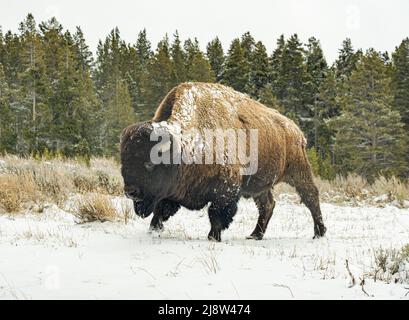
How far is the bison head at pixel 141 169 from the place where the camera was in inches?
199

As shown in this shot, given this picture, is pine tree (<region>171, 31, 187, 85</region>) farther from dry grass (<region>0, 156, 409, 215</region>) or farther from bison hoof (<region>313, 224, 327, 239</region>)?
bison hoof (<region>313, 224, 327, 239</region>)

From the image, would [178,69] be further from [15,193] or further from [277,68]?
[15,193]

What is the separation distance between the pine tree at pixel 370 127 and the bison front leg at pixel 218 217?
28706mm

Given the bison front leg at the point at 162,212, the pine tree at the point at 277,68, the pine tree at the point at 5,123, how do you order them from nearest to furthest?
the bison front leg at the point at 162,212
the pine tree at the point at 5,123
the pine tree at the point at 277,68

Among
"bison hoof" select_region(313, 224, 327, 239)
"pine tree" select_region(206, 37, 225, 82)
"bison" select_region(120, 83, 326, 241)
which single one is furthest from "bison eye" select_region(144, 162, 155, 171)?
"pine tree" select_region(206, 37, 225, 82)

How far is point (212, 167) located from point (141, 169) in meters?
1.01

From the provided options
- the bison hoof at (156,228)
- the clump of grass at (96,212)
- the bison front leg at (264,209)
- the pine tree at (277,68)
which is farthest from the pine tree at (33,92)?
the bison hoof at (156,228)

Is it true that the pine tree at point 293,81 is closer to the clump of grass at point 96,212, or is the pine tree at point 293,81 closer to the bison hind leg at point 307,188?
the bison hind leg at point 307,188

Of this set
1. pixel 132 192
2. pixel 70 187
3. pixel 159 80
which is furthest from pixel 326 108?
pixel 132 192

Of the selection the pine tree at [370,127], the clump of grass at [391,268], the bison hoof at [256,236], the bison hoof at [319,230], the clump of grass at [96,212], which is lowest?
the bison hoof at [256,236]

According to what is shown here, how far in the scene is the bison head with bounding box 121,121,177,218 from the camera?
505 centimetres

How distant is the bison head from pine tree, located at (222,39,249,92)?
3748 centimetres

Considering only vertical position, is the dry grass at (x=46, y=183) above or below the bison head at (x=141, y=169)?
below
